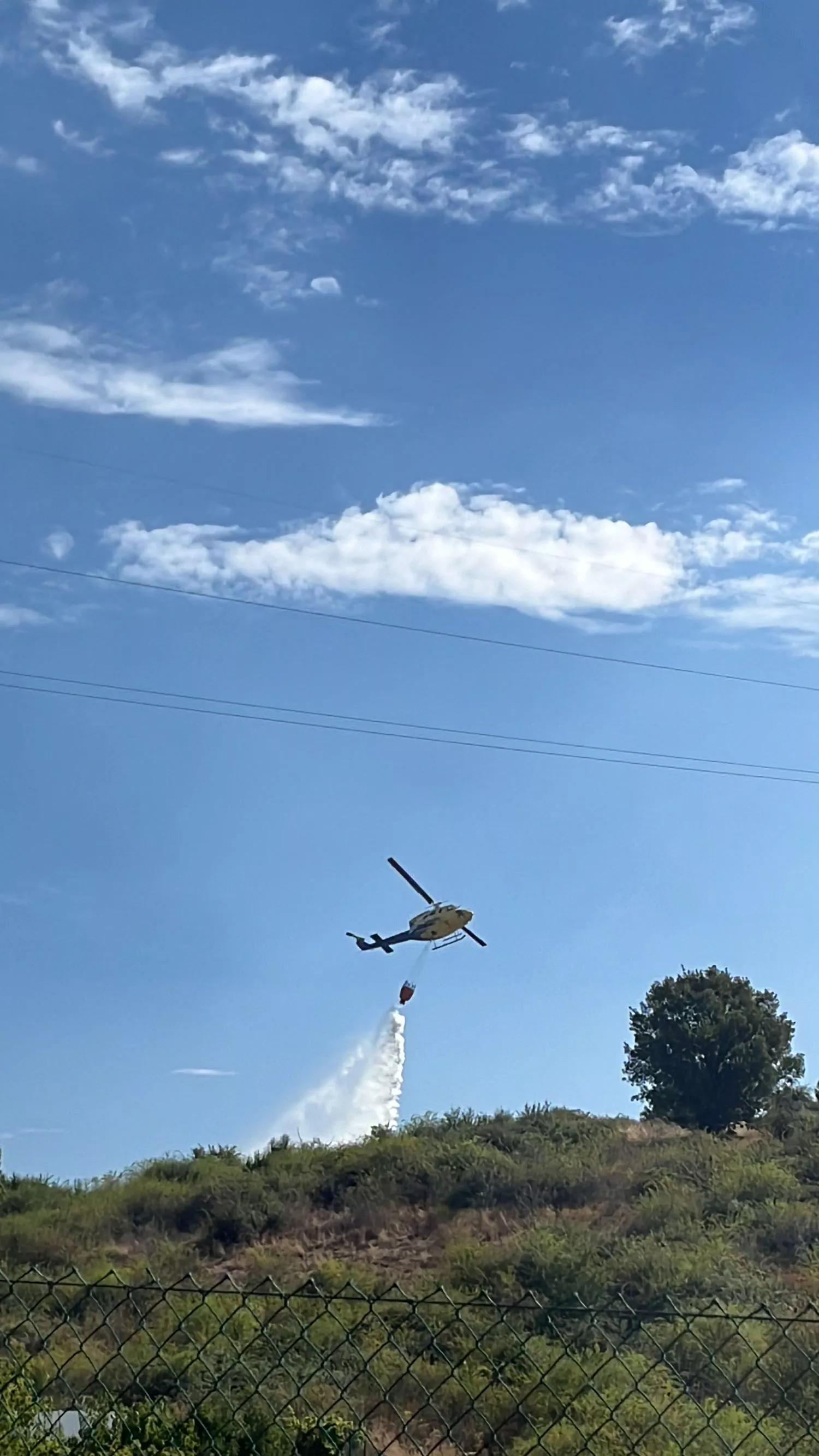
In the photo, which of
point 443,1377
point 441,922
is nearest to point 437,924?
point 441,922

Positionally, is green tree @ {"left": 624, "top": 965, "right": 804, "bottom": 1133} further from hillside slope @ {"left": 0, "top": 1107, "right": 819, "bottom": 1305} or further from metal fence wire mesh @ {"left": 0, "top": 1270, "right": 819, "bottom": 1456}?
metal fence wire mesh @ {"left": 0, "top": 1270, "right": 819, "bottom": 1456}

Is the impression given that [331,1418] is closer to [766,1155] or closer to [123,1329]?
[123,1329]

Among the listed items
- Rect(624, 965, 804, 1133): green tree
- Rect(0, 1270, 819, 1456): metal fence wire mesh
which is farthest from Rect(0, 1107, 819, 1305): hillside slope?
Rect(624, 965, 804, 1133): green tree

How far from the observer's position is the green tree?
1934 inches

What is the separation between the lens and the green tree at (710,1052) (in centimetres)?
4912

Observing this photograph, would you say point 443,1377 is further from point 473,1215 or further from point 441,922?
point 441,922

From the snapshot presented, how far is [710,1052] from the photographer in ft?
164

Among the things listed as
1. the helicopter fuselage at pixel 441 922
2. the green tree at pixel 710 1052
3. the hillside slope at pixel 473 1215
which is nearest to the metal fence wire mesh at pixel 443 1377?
the hillside slope at pixel 473 1215

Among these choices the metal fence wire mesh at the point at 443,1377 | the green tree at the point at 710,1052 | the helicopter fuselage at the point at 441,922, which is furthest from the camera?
the green tree at the point at 710,1052

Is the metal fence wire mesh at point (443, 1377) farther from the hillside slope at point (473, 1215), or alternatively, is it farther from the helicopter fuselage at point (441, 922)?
the helicopter fuselage at point (441, 922)

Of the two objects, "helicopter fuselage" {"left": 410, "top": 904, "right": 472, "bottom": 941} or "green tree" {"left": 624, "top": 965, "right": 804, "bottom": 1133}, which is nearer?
"helicopter fuselage" {"left": 410, "top": 904, "right": 472, "bottom": 941}

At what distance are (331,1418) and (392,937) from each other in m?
29.0

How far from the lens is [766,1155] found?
1346 inches

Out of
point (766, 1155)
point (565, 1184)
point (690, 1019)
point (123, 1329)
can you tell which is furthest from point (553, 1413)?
point (690, 1019)
